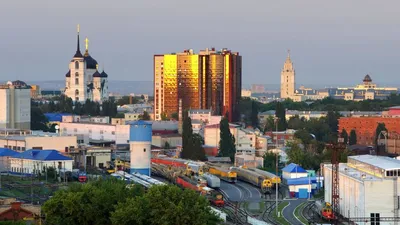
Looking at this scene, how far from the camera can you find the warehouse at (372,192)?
32.7m

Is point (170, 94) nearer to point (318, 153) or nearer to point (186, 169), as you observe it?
point (318, 153)

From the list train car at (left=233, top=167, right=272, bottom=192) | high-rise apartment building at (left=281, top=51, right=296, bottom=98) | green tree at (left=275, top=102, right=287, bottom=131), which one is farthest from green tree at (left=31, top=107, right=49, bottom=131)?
high-rise apartment building at (left=281, top=51, right=296, bottom=98)

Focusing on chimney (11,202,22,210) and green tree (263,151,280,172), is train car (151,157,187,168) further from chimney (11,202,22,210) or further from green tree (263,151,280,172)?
chimney (11,202,22,210)

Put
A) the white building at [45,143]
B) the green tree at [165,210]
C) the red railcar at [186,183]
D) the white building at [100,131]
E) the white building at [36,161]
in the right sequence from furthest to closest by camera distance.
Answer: the white building at [100,131], the white building at [45,143], the white building at [36,161], the red railcar at [186,183], the green tree at [165,210]

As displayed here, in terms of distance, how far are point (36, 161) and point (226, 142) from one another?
15360 millimetres

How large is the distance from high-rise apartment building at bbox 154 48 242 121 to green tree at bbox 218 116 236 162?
2797cm

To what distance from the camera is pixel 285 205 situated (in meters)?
37.9

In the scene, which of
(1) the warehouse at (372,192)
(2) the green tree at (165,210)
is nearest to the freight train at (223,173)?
(1) the warehouse at (372,192)

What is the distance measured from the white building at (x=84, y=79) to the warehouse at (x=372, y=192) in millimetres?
72006

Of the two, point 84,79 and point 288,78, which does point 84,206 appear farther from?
point 288,78

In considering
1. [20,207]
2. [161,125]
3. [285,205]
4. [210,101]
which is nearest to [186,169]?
[285,205]

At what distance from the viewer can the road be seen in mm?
33656

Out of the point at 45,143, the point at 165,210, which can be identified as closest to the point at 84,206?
the point at 165,210

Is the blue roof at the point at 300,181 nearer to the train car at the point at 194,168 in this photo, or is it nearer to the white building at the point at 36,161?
the train car at the point at 194,168
